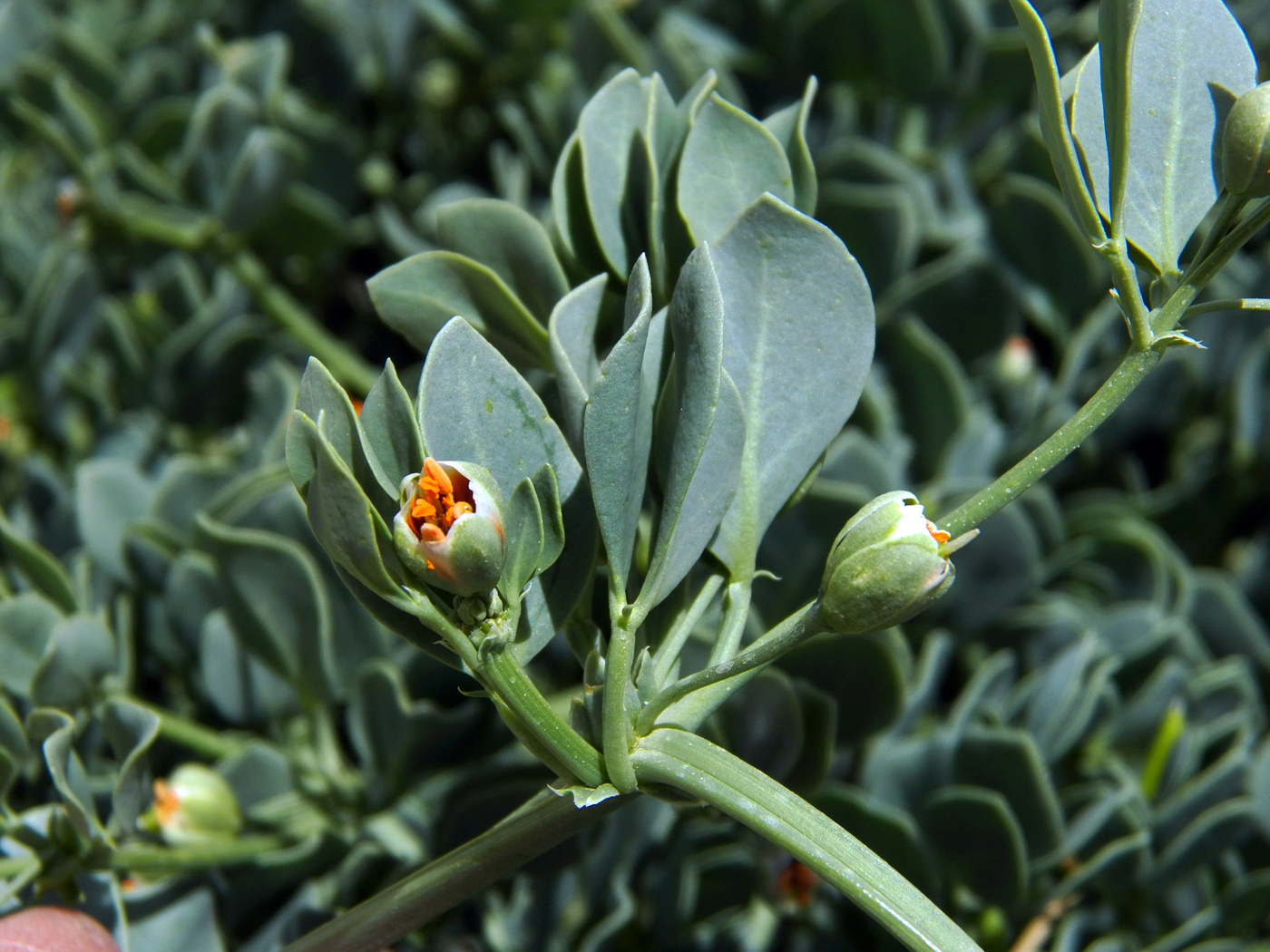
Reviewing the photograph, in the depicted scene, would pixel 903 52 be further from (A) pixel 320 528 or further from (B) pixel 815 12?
(A) pixel 320 528

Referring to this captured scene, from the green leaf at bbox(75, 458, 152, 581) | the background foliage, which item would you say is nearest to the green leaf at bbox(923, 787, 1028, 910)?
the background foliage

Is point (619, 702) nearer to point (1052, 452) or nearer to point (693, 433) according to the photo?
point (693, 433)

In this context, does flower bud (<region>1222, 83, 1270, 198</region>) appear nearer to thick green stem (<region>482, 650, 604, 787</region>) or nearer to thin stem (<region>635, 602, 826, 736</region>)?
thin stem (<region>635, 602, 826, 736</region>)

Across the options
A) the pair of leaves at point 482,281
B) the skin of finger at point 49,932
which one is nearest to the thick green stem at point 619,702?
the pair of leaves at point 482,281

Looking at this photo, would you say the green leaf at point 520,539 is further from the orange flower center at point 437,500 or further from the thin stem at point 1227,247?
the thin stem at point 1227,247

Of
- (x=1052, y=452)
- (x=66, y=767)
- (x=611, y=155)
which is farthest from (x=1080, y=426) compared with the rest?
(x=66, y=767)

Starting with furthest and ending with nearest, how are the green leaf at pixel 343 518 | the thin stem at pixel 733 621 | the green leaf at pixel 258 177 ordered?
the green leaf at pixel 258 177
the thin stem at pixel 733 621
the green leaf at pixel 343 518
